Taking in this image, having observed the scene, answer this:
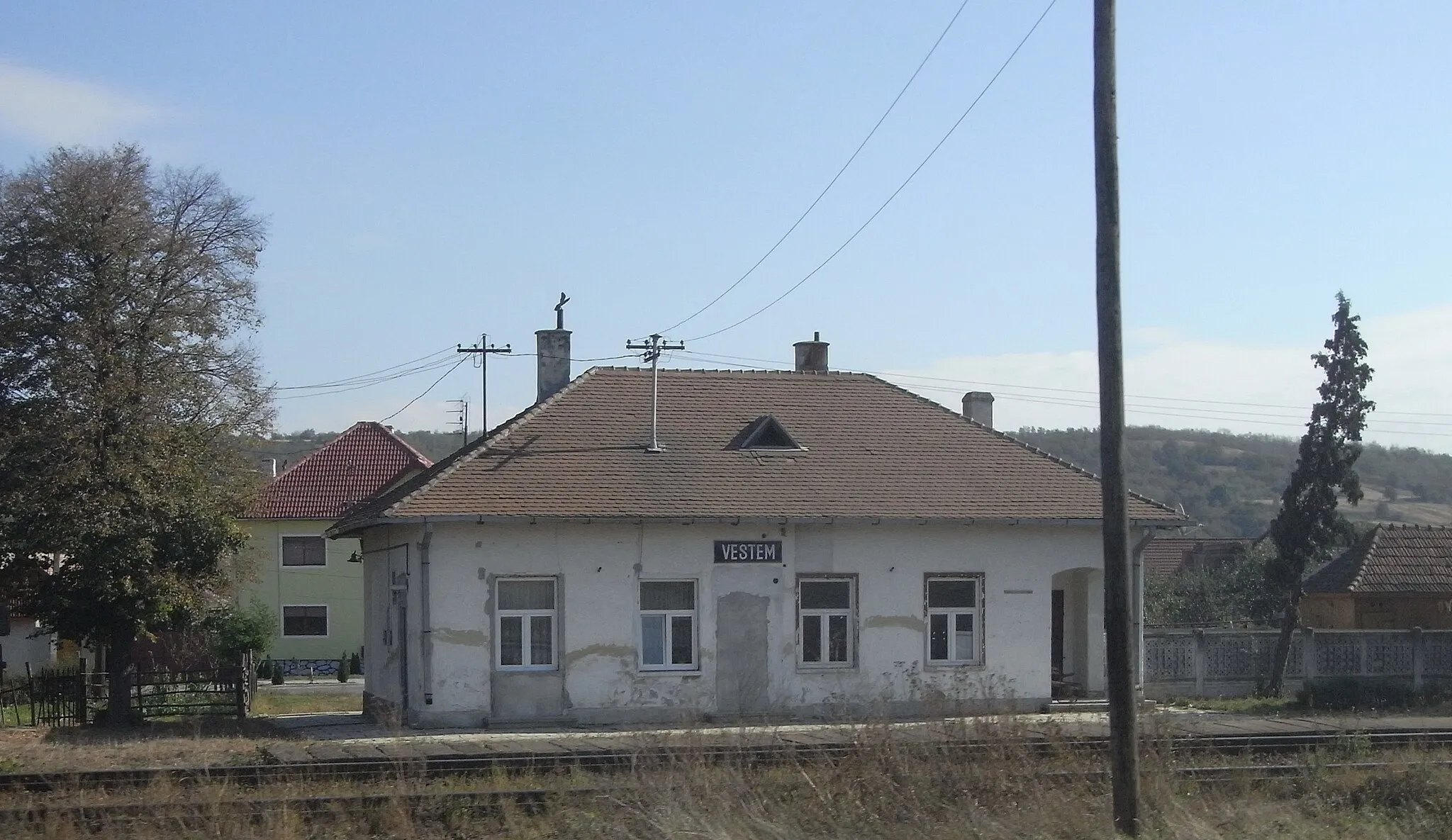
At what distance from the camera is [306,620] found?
48875 millimetres

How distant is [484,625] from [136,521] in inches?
272

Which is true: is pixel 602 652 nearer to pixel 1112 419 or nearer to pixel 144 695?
pixel 144 695

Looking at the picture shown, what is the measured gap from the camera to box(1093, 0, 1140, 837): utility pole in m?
11.5

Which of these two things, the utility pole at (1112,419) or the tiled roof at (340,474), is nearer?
the utility pole at (1112,419)

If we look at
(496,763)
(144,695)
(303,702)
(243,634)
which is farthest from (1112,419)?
(243,634)

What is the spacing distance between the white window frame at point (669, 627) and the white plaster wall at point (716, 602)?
66 mm

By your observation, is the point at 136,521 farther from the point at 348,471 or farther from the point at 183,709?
the point at 348,471

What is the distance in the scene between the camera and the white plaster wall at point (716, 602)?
2116 centimetres

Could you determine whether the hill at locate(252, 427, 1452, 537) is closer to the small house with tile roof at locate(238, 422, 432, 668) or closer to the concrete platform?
the small house with tile roof at locate(238, 422, 432, 668)

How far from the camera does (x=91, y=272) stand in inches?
947

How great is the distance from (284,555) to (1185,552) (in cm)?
4183

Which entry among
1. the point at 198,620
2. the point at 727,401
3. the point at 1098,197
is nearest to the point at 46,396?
the point at 198,620

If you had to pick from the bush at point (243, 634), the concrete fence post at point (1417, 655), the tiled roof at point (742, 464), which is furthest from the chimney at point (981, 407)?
the bush at point (243, 634)

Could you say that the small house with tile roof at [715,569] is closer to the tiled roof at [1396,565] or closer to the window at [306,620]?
the tiled roof at [1396,565]
